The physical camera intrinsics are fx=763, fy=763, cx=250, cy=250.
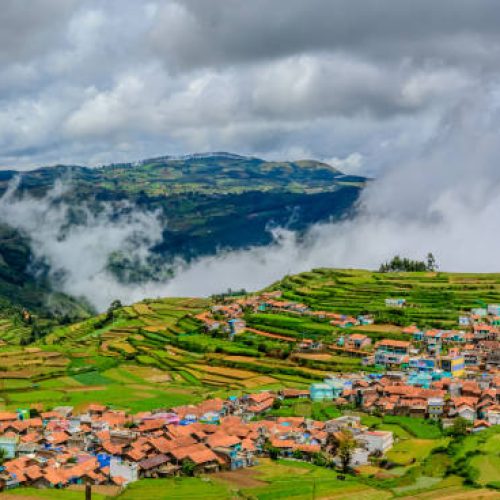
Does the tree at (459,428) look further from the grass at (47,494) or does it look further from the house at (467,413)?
the grass at (47,494)

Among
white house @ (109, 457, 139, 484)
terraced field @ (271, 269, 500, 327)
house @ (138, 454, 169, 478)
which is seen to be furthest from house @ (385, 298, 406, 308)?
white house @ (109, 457, 139, 484)

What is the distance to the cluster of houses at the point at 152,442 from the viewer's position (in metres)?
30.7

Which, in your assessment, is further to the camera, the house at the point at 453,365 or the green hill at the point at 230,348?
the green hill at the point at 230,348

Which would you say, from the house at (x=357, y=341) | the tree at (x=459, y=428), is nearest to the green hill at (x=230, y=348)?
the house at (x=357, y=341)

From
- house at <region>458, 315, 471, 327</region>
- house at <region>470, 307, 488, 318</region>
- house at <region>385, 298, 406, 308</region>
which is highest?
A: house at <region>385, 298, 406, 308</region>

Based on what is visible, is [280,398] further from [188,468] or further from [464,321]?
[464,321]

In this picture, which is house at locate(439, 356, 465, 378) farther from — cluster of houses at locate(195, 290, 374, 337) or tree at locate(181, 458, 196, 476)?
tree at locate(181, 458, 196, 476)

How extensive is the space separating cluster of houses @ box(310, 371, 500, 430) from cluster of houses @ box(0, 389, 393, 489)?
4.56 meters

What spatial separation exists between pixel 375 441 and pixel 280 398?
12129mm

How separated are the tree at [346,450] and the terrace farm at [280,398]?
0.37ft

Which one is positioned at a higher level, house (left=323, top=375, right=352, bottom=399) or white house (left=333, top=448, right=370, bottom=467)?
house (left=323, top=375, right=352, bottom=399)

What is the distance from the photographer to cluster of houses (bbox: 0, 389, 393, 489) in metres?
30.7

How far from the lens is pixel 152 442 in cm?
3362

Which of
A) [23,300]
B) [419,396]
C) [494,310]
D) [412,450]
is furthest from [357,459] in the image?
[23,300]
